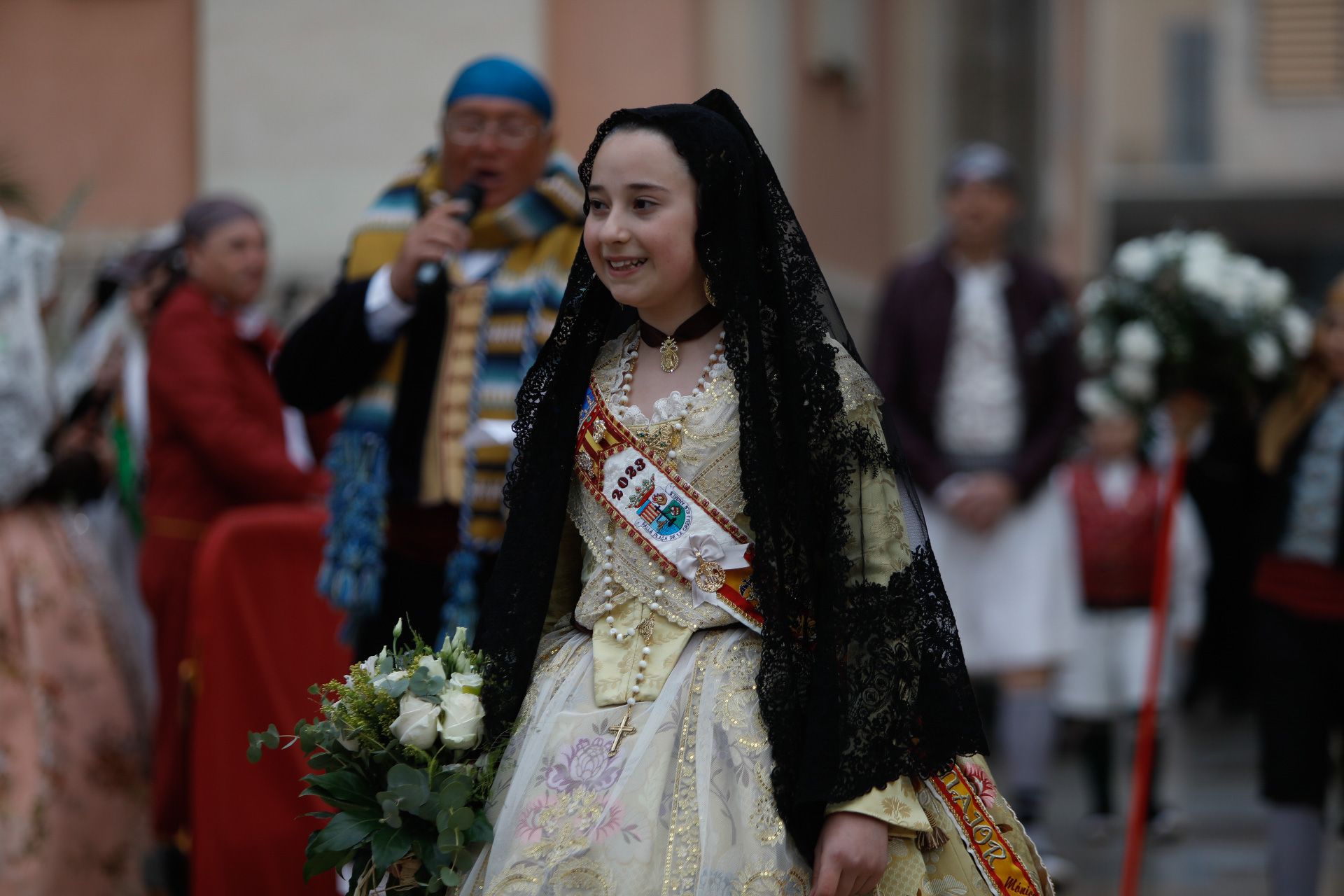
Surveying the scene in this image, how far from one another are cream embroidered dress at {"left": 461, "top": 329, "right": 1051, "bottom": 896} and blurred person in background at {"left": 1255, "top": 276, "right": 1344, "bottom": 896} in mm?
2391

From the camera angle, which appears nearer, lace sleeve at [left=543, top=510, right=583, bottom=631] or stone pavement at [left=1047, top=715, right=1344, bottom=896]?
lace sleeve at [left=543, top=510, right=583, bottom=631]

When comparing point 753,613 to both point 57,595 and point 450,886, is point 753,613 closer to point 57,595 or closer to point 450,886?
point 450,886

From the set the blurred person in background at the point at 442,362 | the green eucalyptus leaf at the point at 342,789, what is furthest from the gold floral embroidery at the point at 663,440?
the blurred person in background at the point at 442,362

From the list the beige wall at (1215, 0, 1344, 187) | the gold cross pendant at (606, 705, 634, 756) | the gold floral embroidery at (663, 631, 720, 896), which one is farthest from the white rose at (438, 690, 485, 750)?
the beige wall at (1215, 0, 1344, 187)

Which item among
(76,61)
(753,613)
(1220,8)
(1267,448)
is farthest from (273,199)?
(1220,8)

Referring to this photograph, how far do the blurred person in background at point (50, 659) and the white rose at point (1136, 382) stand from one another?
3669mm

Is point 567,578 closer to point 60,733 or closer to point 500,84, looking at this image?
point 500,84

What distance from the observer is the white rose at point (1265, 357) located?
18.9 feet

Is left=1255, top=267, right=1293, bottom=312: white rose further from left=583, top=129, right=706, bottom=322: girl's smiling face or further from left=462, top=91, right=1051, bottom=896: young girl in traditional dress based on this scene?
left=583, top=129, right=706, bottom=322: girl's smiling face

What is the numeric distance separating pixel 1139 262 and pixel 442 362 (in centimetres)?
295

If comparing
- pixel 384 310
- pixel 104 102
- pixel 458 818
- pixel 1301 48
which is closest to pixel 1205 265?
pixel 384 310

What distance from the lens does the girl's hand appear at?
2824 mm

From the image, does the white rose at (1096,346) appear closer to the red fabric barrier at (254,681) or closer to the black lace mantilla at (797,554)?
the red fabric barrier at (254,681)

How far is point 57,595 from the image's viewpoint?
6.02 metres
